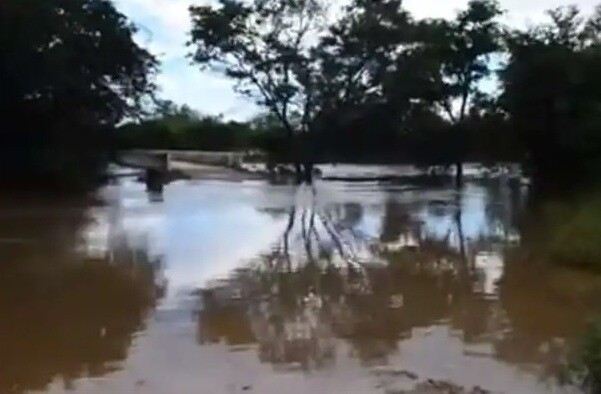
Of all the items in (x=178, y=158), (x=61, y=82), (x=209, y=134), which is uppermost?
(x=61, y=82)

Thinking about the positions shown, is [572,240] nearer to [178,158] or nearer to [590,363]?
[590,363]

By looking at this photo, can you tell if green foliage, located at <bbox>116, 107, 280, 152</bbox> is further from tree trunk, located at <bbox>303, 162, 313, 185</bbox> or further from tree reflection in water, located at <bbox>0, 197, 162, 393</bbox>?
tree reflection in water, located at <bbox>0, 197, 162, 393</bbox>

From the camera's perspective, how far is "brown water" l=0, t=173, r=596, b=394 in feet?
25.6

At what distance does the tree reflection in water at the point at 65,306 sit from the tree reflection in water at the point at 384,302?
A: 35.3 inches

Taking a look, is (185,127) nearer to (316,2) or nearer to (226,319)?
(316,2)

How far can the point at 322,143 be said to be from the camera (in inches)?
1865

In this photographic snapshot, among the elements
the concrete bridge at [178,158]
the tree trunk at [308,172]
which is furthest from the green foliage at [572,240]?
the tree trunk at [308,172]

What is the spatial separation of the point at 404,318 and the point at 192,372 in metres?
3.08

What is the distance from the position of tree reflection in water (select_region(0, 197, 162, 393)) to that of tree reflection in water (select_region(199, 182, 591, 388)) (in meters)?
0.90

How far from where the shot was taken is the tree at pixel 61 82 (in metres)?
26.8

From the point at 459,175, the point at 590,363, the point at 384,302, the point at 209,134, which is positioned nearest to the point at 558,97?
the point at 459,175

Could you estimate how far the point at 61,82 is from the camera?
27438 millimetres

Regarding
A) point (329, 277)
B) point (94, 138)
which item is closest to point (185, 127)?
point (94, 138)

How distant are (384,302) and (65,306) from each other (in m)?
3.44
